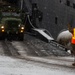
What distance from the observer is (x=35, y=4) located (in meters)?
42.6

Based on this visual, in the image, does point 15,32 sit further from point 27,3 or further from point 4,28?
point 27,3

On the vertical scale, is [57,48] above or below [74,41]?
below

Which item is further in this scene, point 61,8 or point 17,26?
point 61,8

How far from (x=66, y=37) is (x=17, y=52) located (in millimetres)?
7286

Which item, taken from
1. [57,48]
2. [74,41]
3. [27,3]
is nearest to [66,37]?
[57,48]

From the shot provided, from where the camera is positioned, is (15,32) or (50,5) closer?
(15,32)

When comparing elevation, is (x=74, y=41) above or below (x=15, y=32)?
above

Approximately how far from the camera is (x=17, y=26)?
2855 centimetres

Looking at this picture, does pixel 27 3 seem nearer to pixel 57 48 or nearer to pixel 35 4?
pixel 35 4

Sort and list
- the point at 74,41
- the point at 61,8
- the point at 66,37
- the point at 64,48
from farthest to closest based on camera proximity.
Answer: the point at 61,8
the point at 66,37
the point at 64,48
the point at 74,41

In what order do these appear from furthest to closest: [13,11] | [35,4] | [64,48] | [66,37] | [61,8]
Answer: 1. [35,4]
2. [61,8]
3. [13,11]
4. [66,37]
5. [64,48]

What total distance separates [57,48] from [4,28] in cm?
650

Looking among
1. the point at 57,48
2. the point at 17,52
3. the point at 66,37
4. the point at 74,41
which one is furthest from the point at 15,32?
the point at 74,41

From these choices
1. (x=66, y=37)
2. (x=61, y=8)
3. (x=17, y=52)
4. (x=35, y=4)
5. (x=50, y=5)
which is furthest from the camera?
(x=35, y=4)
